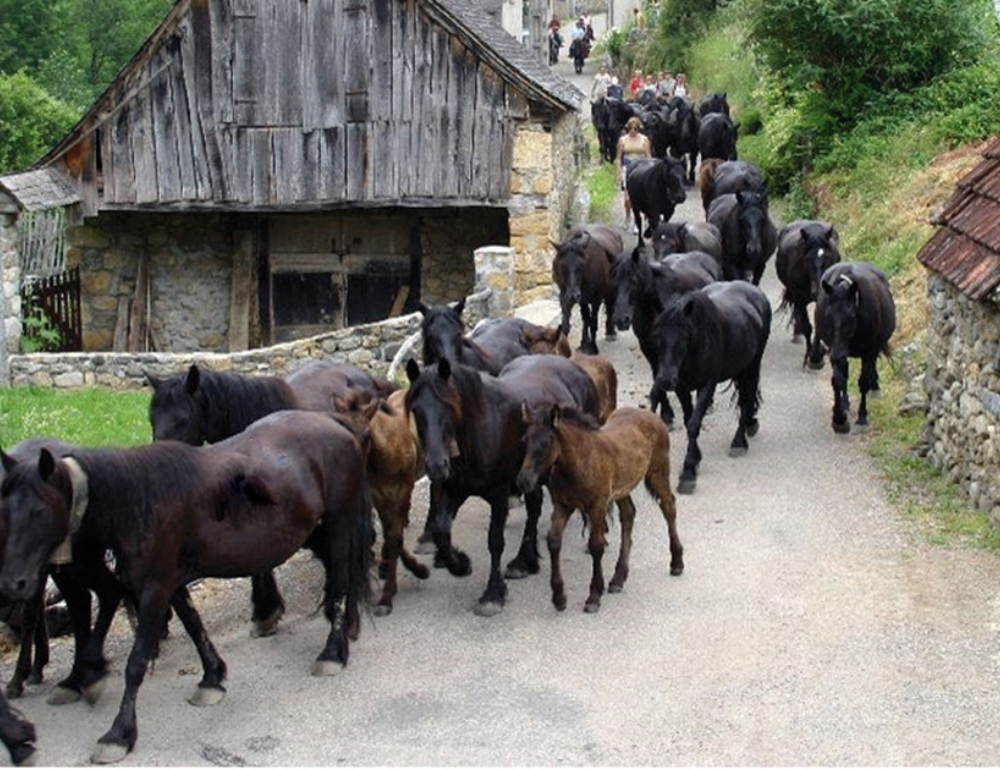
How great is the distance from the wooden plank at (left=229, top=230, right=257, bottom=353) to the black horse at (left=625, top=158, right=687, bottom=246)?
663 centimetres

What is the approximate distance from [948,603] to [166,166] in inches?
641

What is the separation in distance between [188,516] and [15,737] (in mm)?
1518

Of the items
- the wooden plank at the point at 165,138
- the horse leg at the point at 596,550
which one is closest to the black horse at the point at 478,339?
the horse leg at the point at 596,550

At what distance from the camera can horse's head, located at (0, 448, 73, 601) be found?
809 centimetres

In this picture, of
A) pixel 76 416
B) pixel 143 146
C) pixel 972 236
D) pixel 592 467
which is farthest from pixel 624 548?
pixel 143 146

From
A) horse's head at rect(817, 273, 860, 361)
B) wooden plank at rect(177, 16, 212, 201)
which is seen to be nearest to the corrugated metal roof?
wooden plank at rect(177, 16, 212, 201)

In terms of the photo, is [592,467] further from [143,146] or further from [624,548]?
[143,146]

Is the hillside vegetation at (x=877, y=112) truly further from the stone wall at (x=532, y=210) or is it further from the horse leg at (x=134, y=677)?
the horse leg at (x=134, y=677)

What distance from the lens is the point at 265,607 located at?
10.6m

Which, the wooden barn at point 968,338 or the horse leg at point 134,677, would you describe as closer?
the horse leg at point 134,677

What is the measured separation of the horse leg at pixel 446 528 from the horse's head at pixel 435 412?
1.58 feet

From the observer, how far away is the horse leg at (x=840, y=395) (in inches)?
616

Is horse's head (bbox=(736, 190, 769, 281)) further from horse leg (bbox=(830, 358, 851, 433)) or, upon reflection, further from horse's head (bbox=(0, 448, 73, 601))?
horse's head (bbox=(0, 448, 73, 601))

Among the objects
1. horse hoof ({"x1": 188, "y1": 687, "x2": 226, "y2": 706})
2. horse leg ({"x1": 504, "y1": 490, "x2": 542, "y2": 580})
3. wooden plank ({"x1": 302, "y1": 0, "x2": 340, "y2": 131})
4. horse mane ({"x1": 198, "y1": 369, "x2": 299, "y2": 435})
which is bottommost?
horse hoof ({"x1": 188, "y1": 687, "x2": 226, "y2": 706})
